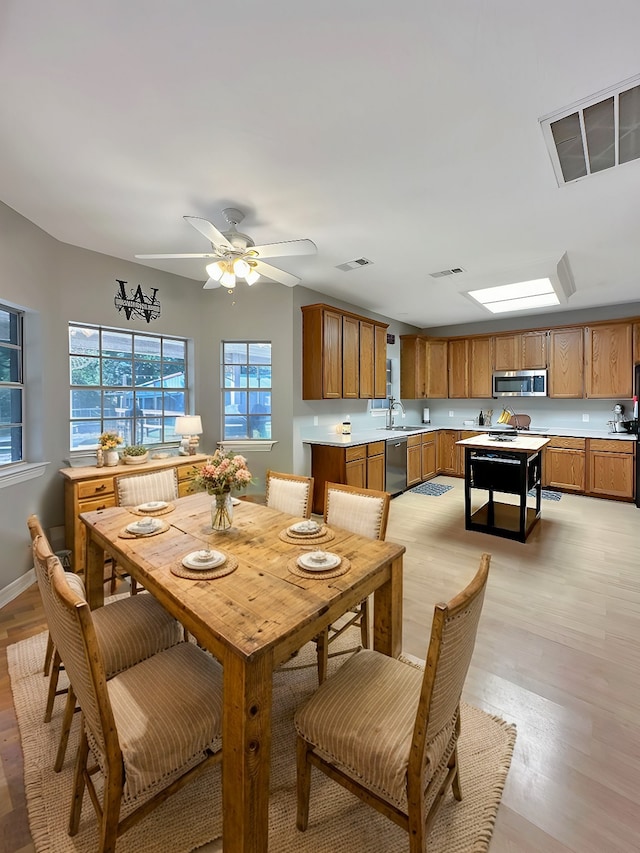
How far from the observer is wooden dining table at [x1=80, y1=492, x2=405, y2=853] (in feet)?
3.69

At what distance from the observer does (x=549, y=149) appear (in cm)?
209

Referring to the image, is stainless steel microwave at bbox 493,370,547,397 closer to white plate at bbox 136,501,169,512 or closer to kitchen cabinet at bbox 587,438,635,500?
kitchen cabinet at bbox 587,438,635,500

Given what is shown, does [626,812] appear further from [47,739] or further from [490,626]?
[47,739]

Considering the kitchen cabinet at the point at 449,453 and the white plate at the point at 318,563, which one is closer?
the white plate at the point at 318,563

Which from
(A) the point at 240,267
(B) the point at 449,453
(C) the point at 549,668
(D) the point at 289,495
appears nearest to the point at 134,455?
(D) the point at 289,495

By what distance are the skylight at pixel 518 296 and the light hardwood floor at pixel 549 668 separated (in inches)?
113

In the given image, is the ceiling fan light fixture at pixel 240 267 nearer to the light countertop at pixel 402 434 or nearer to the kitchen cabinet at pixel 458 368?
the light countertop at pixel 402 434

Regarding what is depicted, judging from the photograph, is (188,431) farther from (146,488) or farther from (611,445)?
(611,445)

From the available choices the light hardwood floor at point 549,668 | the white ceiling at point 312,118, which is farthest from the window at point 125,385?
the light hardwood floor at point 549,668

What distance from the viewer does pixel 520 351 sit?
6.44m

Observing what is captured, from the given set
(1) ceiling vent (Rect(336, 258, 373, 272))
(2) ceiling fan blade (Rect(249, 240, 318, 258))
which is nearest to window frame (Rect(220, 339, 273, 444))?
(1) ceiling vent (Rect(336, 258, 373, 272))

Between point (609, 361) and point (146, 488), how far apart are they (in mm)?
6441

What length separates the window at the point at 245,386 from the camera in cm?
482

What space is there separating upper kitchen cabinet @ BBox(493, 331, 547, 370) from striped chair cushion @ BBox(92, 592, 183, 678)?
6503mm
